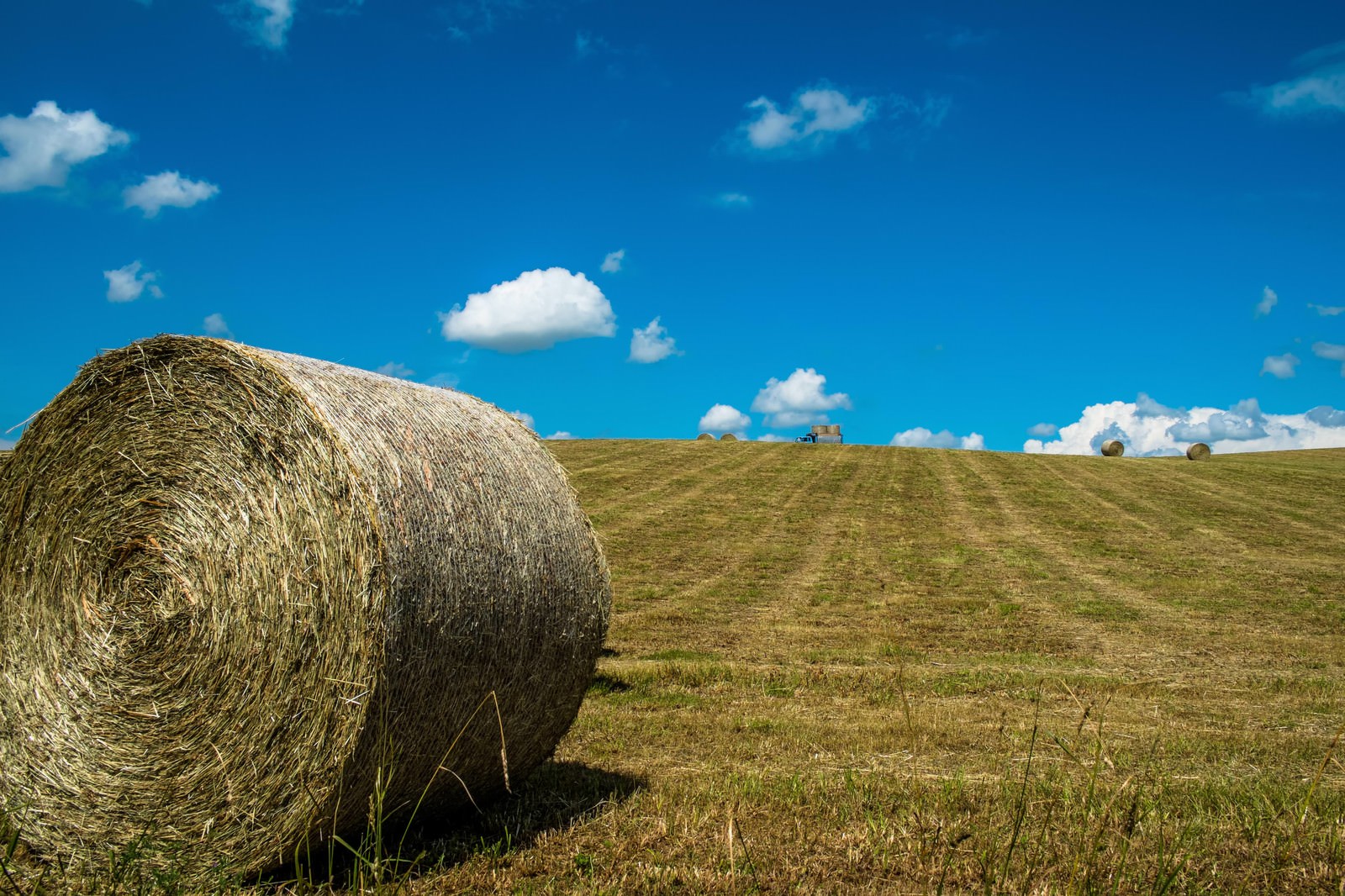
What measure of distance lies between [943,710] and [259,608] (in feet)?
21.6

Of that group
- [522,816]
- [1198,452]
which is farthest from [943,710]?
[1198,452]

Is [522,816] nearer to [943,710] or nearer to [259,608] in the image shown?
[259,608]

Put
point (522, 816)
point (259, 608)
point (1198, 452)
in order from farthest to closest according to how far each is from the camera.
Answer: point (1198, 452)
point (522, 816)
point (259, 608)

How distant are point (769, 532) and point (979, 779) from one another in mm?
16757

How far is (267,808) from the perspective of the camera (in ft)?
14.9

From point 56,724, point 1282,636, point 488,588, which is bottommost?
point 1282,636

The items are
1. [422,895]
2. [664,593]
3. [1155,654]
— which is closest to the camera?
[422,895]

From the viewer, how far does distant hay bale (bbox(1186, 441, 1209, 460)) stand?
153ft

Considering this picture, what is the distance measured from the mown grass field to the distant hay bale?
20.0m

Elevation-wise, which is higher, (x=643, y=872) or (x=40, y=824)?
(x=40, y=824)

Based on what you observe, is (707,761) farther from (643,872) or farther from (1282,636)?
(1282,636)

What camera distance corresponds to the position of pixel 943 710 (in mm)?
9156

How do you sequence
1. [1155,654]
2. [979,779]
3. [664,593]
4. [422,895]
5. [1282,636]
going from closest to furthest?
[422,895] → [979,779] → [1155,654] → [1282,636] → [664,593]

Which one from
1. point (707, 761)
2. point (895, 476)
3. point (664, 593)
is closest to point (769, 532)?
point (664, 593)
